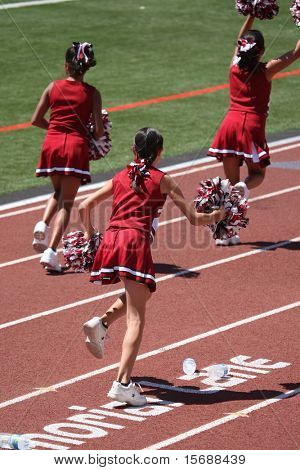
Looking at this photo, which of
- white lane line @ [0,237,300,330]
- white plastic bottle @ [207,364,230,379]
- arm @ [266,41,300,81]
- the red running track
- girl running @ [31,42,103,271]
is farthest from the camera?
arm @ [266,41,300,81]

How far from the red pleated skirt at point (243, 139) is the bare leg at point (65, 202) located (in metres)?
1.70

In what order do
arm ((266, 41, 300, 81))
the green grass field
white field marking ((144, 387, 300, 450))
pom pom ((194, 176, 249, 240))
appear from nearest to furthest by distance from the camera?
white field marking ((144, 387, 300, 450)) < pom pom ((194, 176, 249, 240)) < arm ((266, 41, 300, 81)) < the green grass field

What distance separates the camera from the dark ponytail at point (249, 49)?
39.3 ft

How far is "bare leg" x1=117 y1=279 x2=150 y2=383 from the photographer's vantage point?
25.9ft

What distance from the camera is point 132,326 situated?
7.97m

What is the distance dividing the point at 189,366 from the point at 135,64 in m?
14.7

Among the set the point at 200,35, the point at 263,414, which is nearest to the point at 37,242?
the point at 263,414

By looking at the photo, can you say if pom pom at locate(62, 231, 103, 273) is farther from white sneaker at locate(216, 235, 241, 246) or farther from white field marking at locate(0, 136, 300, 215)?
white field marking at locate(0, 136, 300, 215)

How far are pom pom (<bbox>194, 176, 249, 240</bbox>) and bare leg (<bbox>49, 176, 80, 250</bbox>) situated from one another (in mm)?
2456

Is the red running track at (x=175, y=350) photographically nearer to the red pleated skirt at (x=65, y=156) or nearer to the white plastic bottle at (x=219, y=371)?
the white plastic bottle at (x=219, y=371)

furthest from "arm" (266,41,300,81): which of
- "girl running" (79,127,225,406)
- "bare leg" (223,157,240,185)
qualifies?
"girl running" (79,127,225,406)

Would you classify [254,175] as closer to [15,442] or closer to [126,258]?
[126,258]

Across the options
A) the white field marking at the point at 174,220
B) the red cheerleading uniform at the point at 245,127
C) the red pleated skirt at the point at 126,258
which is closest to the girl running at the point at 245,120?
the red cheerleading uniform at the point at 245,127
